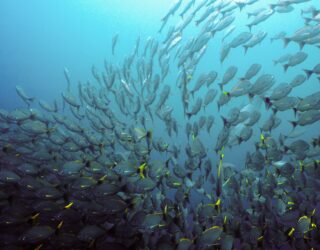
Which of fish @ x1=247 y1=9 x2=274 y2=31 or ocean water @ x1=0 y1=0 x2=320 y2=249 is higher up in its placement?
ocean water @ x1=0 y1=0 x2=320 y2=249

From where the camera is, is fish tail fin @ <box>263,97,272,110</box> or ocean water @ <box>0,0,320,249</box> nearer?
fish tail fin @ <box>263,97,272,110</box>

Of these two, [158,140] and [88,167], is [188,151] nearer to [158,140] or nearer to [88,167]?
[158,140]

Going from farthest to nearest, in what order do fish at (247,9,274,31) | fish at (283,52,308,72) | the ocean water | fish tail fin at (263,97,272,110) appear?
the ocean water, fish at (247,9,274,31), fish at (283,52,308,72), fish tail fin at (263,97,272,110)

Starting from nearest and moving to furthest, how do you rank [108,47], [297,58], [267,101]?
[267,101], [297,58], [108,47]

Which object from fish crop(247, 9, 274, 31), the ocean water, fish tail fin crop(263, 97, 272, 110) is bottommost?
fish tail fin crop(263, 97, 272, 110)

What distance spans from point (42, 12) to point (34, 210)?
30.5m

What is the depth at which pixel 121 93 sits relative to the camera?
23.0ft

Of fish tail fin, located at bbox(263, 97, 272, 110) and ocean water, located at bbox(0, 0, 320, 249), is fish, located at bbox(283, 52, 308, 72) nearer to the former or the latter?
fish tail fin, located at bbox(263, 97, 272, 110)

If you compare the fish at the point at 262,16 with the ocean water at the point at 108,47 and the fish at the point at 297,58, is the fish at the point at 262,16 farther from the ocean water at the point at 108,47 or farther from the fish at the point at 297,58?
the ocean water at the point at 108,47

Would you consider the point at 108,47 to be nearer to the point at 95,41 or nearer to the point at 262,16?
the point at 95,41

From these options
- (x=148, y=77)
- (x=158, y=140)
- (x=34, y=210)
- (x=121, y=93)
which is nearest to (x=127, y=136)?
(x=158, y=140)

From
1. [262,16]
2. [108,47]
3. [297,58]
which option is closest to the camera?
[297,58]

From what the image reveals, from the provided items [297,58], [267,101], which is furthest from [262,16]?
[267,101]

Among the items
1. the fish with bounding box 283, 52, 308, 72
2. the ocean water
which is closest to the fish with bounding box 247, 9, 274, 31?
the fish with bounding box 283, 52, 308, 72
